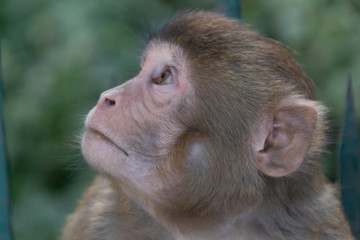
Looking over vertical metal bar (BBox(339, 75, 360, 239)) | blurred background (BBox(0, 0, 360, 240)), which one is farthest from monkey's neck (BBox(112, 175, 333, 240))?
blurred background (BBox(0, 0, 360, 240))

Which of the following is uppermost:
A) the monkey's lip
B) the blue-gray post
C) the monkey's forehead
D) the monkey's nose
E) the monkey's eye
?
the monkey's forehead

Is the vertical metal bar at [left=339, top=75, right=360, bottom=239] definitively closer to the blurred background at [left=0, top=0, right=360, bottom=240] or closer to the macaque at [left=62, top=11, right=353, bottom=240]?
the macaque at [left=62, top=11, right=353, bottom=240]

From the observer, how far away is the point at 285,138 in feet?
8.02

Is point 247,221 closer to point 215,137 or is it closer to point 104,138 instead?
point 215,137

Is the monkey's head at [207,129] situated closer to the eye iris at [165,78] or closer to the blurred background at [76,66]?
the eye iris at [165,78]

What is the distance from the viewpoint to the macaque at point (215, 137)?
238 cm

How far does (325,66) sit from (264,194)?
141cm

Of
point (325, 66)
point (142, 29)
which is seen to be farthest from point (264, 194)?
point (325, 66)

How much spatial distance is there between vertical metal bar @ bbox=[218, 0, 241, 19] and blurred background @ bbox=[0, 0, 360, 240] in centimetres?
81

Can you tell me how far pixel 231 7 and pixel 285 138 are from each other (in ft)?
2.08

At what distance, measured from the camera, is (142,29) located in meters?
2.96

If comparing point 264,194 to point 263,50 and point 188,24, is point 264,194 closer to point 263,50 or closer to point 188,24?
point 263,50

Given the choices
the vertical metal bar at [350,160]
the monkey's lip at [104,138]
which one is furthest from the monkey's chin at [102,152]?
the vertical metal bar at [350,160]

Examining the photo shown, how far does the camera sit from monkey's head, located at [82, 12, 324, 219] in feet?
7.80
